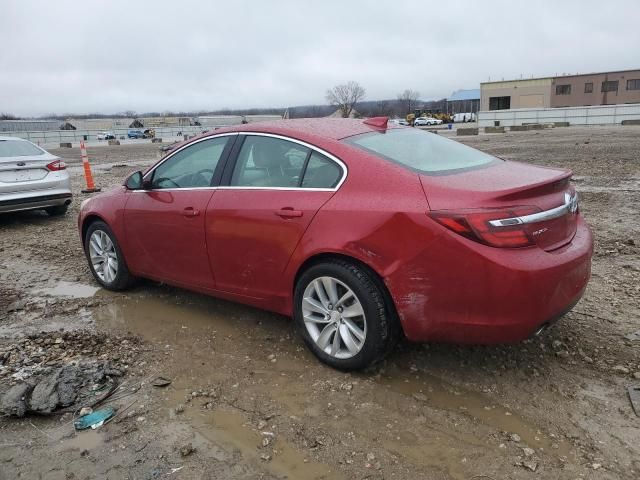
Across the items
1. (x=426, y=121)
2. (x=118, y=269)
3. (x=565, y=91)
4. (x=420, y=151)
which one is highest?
(x=565, y=91)

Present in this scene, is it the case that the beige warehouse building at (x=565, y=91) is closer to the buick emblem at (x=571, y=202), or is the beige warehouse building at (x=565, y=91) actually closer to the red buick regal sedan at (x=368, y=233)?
the buick emblem at (x=571, y=202)

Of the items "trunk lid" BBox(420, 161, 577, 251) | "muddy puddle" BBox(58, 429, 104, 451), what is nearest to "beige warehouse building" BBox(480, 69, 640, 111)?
"trunk lid" BBox(420, 161, 577, 251)

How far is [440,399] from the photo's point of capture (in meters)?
3.22

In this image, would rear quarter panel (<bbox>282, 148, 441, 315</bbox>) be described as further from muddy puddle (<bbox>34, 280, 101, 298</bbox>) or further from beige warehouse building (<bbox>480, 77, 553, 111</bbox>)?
beige warehouse building (<bbox>480, 77, 553, 111</bbox>)

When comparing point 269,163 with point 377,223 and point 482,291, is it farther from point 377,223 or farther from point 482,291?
point 482,291

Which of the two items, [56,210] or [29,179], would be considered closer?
[29,179]

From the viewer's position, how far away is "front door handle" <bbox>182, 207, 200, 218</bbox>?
4.21m

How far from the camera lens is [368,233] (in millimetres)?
3207

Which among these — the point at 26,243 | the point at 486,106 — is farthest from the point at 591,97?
the point at 26,243

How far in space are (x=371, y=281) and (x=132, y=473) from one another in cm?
166

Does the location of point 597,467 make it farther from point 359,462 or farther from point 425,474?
point 359,462

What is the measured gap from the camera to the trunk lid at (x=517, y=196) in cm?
298

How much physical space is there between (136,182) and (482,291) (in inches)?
129

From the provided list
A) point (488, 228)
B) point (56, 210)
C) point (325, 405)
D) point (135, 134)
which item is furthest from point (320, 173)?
point (135, 134)
